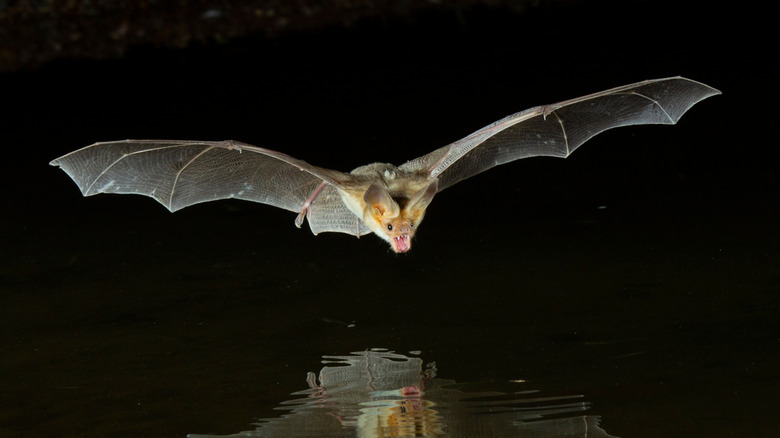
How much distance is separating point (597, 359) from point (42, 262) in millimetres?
4056

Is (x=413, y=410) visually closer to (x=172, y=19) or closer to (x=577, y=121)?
(x=577, y=121)

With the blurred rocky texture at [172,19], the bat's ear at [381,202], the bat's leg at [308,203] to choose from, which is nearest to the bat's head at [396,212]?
the bat's ear at [381,202]

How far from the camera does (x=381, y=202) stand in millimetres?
5051

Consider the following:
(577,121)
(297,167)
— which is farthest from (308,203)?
(577,121)

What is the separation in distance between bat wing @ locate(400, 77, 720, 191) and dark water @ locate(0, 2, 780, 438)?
2.22ft

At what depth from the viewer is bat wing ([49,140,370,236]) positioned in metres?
6.21

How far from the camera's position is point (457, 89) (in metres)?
11.4

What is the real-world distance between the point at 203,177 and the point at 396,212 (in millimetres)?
1813

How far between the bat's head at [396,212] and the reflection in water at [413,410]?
25.4 inches

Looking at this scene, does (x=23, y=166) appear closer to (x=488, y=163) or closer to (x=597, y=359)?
(x=488, y=163)

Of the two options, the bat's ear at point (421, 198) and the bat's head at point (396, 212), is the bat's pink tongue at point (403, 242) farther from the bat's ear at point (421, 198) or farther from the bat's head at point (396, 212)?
the bat's ear at point (421, 198)

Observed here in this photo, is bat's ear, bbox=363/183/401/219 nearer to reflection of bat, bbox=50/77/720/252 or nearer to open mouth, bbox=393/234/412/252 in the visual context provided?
open mouth, bbox=393/234/412/252

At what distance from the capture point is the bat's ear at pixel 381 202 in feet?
16.5

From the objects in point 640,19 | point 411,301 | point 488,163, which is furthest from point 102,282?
point 640,19
